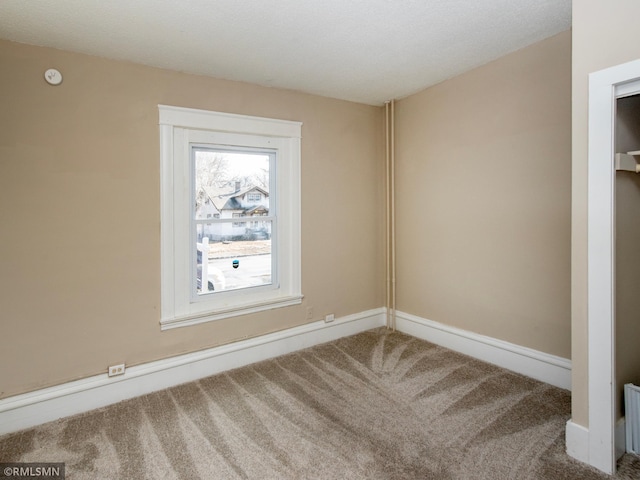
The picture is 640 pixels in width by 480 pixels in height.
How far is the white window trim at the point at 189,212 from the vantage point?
2.80 meters

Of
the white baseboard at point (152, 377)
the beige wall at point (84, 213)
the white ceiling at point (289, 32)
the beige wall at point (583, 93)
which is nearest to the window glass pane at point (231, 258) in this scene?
the beige wall at point (84, 213)

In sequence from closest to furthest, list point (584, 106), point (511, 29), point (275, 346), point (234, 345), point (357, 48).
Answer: point (584, 106), point (511, 29), point (357, 48), point (234, 345), point (275, 346)

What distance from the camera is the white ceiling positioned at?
79.9 inches

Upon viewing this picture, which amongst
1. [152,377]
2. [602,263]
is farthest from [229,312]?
[602,263]

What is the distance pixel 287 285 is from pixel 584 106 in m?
2.64

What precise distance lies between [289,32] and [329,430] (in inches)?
100

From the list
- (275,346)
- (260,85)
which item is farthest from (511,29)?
(275,346)

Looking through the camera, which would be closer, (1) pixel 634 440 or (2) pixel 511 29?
(1) pixel 634 440

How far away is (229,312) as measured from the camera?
312 centimetres

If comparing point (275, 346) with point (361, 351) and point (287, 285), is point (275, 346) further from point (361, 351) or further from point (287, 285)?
point (361, 351)

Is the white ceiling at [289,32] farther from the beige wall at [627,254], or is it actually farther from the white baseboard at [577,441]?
the white baseboard at [577,441]

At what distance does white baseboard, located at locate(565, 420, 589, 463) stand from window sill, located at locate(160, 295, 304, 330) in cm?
226

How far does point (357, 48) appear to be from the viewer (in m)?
2.57

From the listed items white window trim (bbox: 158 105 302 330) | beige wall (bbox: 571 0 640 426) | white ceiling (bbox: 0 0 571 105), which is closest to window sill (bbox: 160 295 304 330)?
Result: white window trim (bbox: 158 105 302 330)
